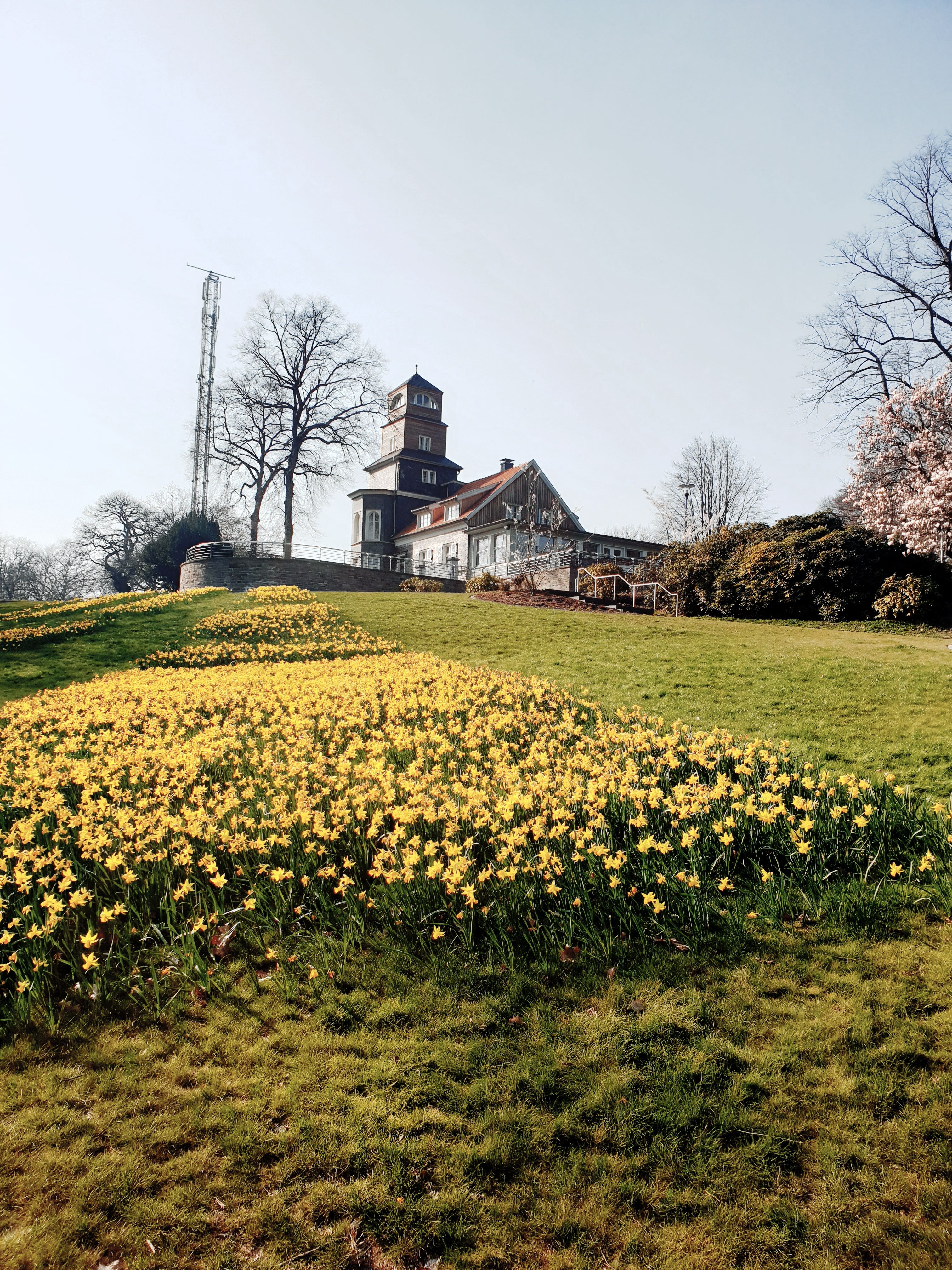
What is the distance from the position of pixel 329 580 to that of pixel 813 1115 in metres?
33.0

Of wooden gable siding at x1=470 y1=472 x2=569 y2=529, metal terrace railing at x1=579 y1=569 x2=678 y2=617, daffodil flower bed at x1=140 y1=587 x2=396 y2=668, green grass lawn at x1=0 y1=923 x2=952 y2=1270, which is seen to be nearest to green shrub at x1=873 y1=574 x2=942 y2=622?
metal terrace railing at x1=579 y1=569 x2=678 y2=617

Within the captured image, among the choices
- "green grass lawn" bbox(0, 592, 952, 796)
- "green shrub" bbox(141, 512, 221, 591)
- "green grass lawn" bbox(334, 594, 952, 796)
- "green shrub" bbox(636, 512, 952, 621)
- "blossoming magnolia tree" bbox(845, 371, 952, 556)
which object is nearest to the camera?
"green grass lawn" bbox(334, 594, 952, 796)

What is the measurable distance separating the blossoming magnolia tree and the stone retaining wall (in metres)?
23.8

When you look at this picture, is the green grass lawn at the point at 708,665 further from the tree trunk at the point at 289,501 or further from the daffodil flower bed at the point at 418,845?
the tree trunk at the point at 289,501

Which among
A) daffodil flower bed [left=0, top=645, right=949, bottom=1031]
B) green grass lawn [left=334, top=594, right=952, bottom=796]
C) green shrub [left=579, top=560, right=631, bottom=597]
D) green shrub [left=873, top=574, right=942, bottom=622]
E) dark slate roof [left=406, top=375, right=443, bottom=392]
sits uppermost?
dark slate roof [left=406, top=375, right=443, bottom=392]

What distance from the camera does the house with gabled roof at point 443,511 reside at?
4094 centimetres

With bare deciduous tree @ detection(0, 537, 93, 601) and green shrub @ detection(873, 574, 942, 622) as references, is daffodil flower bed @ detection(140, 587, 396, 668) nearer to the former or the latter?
green shrub @ detection(873, 574, 942, 622)

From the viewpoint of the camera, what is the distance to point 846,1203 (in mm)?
2775

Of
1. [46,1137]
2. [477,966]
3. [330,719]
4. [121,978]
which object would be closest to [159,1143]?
[46,1137]

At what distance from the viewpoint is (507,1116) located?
3.22 m

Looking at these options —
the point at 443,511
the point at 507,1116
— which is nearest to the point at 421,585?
the point at 443,511

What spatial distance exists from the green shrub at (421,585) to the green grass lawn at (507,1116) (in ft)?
99.2

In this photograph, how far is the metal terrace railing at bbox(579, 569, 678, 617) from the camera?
2666 centimetres

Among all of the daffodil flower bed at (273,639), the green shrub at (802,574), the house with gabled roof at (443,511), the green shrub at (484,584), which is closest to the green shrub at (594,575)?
the green shrub at (802,574)
